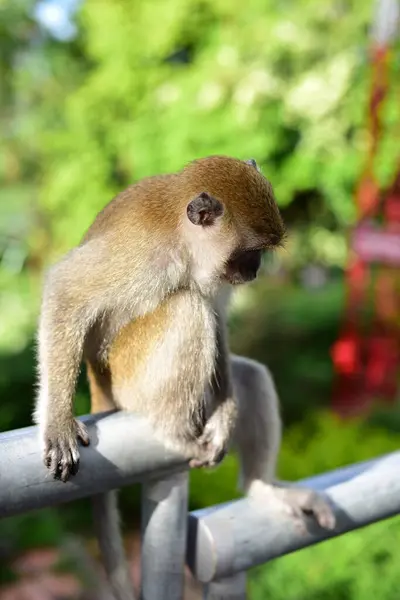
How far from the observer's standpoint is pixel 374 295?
6.57 metres

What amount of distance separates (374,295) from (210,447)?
527cm

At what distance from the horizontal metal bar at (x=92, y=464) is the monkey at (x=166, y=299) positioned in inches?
10.0

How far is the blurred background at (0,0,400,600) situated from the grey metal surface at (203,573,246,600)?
2.08 m

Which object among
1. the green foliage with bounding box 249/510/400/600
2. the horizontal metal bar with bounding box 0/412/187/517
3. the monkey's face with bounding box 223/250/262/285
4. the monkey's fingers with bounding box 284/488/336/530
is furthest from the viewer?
the green foliage with bounding box 249/510/400/600

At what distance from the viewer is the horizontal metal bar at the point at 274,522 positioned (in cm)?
118

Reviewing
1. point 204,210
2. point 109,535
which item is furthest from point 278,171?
point 109,535

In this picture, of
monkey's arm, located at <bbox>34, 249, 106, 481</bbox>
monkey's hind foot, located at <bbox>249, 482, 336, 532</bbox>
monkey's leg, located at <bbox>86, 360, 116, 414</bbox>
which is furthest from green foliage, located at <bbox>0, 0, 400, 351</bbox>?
monkey's hind foot, located at <bbox>249, 482, 336, 532</bbox>

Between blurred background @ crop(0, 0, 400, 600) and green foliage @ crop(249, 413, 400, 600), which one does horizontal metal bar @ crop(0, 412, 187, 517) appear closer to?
green foliage @ crop(249, 413, 400, 600)

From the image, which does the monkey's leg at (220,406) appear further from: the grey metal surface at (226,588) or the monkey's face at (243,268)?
the grey metal surface at (226,588)

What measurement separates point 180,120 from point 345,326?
7.53 ft

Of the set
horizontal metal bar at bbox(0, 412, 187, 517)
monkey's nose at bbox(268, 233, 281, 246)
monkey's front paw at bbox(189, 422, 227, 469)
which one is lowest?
monkey's front paw at bbox(189, 422, 227, 469)

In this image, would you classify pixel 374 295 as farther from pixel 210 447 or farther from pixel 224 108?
pixel 210 447

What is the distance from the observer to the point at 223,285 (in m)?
1.71

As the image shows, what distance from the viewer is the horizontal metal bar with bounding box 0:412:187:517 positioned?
37.6 inches
